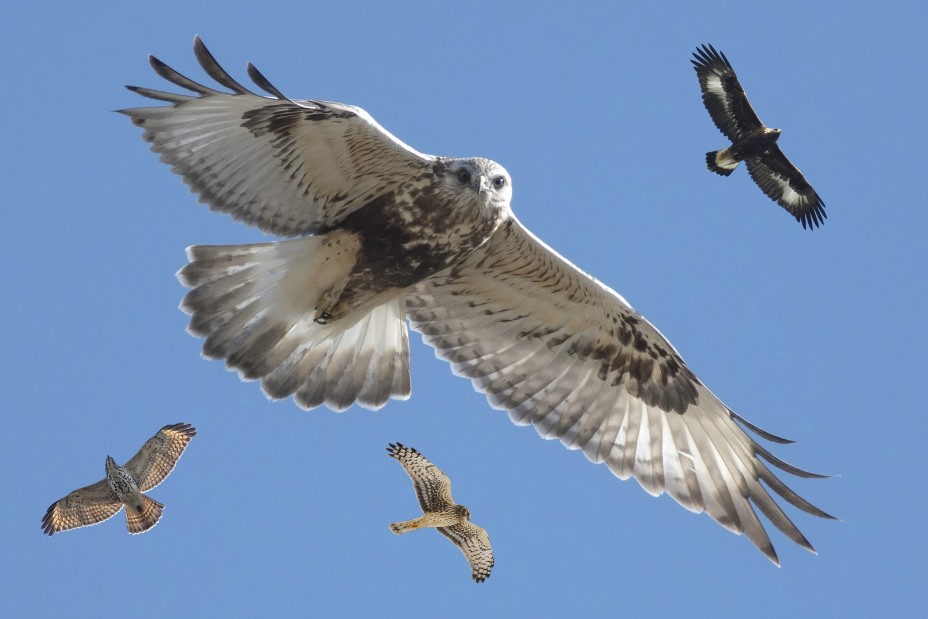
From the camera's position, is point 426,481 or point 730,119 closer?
point 426,481

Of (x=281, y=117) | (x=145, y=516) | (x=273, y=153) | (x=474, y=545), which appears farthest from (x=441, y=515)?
(x=281, y=117)

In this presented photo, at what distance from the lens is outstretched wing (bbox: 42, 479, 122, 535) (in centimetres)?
958

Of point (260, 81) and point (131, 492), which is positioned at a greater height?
point (260, 81)

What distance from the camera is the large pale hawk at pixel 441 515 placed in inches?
355

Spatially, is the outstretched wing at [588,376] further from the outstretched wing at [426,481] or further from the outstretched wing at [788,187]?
the outstretched wing at [788,187]

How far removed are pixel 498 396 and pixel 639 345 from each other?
3.52ft

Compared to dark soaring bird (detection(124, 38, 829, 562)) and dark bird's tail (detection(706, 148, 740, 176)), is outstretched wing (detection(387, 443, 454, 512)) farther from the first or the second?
dark bird's tail (detection(706, 148, 740, 176))

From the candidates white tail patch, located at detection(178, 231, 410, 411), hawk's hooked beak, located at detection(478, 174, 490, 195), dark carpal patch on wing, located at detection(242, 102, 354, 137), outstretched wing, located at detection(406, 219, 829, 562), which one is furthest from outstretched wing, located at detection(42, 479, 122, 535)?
hawk's hooked beak, located at detection(478, 174, 490, 195)

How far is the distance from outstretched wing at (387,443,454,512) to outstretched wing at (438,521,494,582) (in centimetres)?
23

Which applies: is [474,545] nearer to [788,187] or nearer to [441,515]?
[441,515]

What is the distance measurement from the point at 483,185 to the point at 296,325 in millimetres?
1767

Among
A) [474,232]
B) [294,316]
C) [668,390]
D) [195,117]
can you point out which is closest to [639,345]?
[668,390]

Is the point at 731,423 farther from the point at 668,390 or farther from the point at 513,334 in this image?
the point at 513,334

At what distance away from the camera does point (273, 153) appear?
8484 mm
